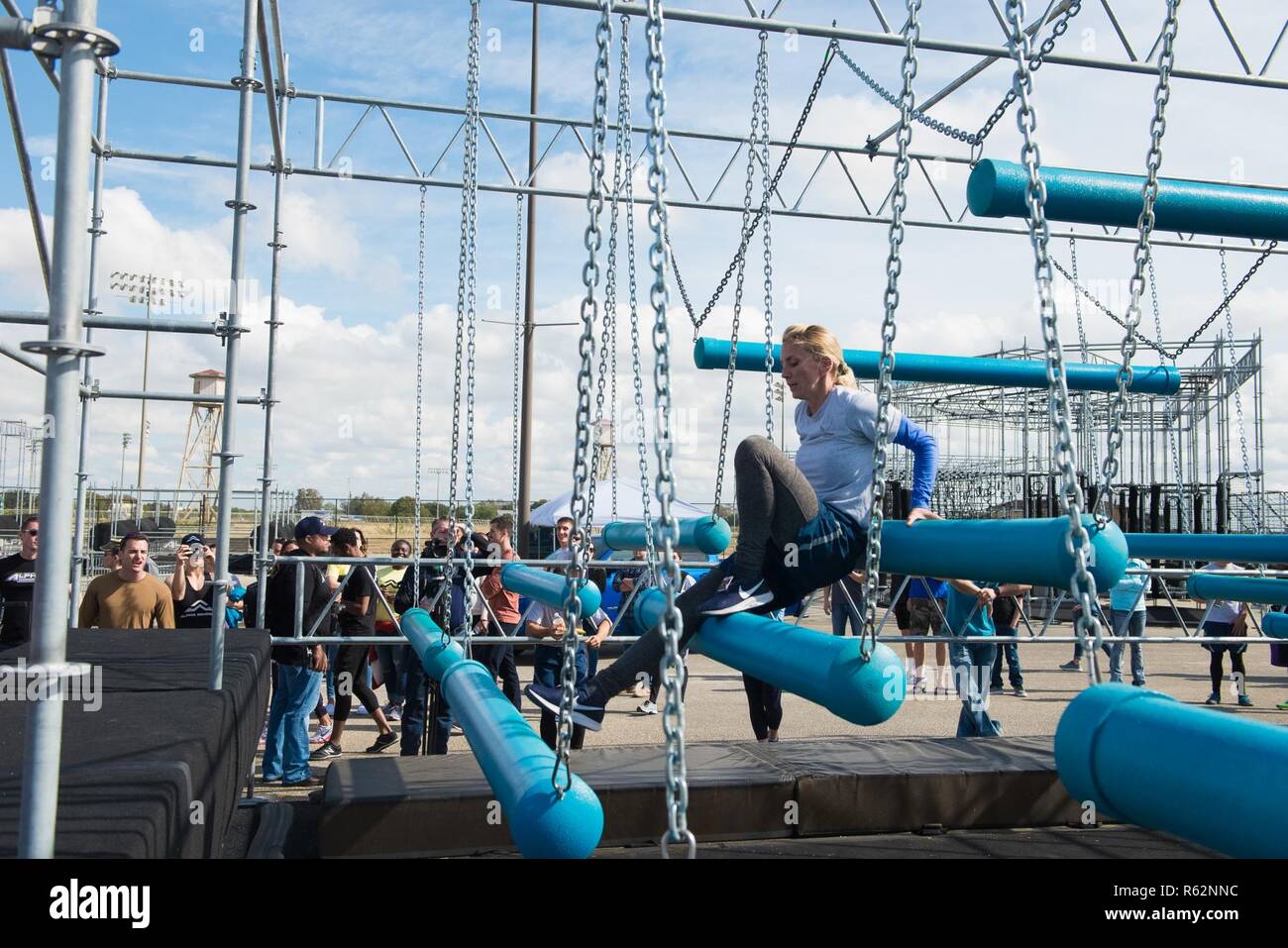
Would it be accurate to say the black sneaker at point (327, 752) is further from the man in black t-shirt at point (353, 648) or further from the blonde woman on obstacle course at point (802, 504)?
the blonde woman on obstacle course at point (802, 504)

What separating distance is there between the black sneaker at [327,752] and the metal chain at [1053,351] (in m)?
6.72

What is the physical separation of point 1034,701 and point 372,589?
6891 mm

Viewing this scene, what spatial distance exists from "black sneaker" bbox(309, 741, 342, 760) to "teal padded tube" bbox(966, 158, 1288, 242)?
262 inches

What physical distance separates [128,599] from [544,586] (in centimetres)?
315

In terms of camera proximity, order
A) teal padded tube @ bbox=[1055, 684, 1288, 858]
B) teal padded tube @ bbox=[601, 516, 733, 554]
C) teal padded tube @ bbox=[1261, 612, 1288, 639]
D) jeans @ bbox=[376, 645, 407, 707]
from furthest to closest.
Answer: jeans @ bbox=[376, 645, 407, 707]
teal padded tube @ bbox=[1261, 612, 1288, 639]
teal padded tube @ bbox=[601, 516, 733, 554]
teal padded tube @ bbox=[1055, 684, 1288, 858]

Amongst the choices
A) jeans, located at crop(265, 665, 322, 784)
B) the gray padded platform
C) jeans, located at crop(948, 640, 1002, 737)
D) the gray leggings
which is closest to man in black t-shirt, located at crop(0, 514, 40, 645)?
jeans, located at crop(265, 665, 322, 784)

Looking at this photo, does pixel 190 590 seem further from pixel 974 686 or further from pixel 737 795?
pixel 974 686

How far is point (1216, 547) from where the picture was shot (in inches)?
279

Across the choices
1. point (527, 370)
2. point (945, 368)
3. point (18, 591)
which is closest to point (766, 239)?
point (945, 368)

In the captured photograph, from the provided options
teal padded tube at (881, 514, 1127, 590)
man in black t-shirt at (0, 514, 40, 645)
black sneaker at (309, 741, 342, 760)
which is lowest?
black sneaker at (309, 741, 342, 760)

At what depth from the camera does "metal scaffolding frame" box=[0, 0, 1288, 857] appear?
2109 millimetres

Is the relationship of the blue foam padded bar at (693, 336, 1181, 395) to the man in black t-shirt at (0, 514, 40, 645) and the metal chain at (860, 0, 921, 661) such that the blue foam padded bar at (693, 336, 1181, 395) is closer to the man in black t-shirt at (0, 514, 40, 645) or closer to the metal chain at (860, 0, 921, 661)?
the metal chain at (860, 0, 921, 661)

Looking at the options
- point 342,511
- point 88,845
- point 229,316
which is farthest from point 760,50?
point 342,511
